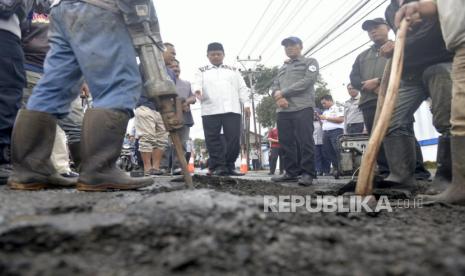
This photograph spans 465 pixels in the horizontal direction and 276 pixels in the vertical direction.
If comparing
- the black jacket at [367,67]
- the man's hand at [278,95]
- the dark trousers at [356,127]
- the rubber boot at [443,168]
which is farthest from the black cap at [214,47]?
the rubber boot at [443,168]

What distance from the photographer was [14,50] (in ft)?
8.86

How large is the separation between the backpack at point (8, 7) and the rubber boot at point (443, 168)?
2.89m

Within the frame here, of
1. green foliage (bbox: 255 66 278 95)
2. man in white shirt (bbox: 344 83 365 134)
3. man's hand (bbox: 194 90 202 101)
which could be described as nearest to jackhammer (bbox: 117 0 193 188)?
man's hand (bbox: 194 90 202 101)

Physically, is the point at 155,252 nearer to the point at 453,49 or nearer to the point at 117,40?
the point at 117,40

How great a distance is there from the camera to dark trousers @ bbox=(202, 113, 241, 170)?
490cm

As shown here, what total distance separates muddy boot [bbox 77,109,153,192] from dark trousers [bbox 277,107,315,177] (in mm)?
2450

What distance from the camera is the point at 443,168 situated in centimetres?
246

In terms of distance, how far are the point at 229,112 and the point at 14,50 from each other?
2748 mm

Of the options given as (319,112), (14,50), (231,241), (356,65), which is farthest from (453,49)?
(319,112)

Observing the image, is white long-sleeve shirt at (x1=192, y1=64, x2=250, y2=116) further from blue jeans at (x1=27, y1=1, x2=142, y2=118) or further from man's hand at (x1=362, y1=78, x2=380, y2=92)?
blue jeans at (x1=27, y1=1, x2=142, y2=118)

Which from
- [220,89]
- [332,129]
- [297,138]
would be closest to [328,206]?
[297,138]

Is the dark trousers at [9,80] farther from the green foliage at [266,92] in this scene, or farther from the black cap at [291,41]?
the green foliage at [266,92]

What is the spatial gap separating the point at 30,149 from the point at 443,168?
2492 mm

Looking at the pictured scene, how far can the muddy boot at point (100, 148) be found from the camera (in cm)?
211
